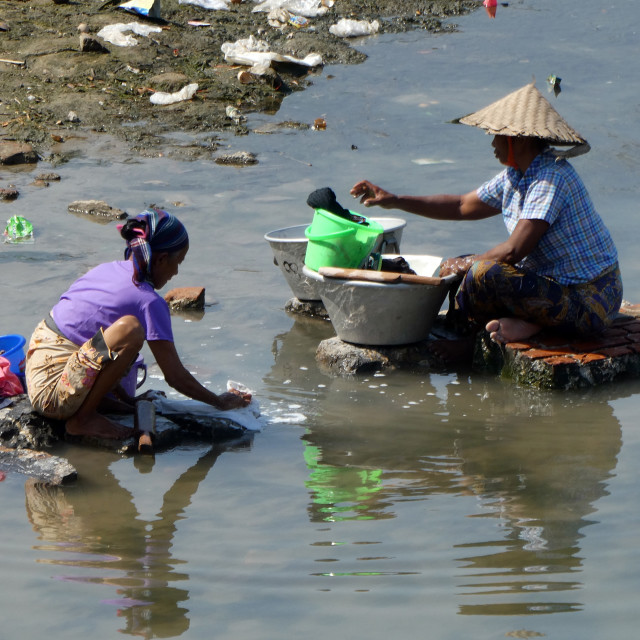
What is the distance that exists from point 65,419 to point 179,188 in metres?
3.79

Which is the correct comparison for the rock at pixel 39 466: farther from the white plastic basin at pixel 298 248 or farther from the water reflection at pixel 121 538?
the white plastic basin at pixel 298 248

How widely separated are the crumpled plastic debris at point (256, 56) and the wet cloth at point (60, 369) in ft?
20.9

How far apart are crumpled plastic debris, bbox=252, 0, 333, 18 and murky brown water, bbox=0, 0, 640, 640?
490cm

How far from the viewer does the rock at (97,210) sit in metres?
7.31

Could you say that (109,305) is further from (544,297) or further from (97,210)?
(97,210)

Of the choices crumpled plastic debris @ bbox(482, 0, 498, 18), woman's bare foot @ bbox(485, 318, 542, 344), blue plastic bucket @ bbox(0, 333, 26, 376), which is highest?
A: crumpled plastic debris @ bbox(482, 0, 498, 18)

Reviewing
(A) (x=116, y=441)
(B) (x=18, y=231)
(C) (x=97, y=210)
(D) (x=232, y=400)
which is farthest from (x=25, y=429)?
(C) (x=97, y=210)

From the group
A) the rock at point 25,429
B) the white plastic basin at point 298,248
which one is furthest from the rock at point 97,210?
the rock at point 25,429

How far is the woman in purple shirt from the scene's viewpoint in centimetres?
408

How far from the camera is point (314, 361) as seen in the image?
5.48m

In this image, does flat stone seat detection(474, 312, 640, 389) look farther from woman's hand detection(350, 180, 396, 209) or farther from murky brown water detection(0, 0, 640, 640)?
woman's hand detection(350, 180, 396, 209)

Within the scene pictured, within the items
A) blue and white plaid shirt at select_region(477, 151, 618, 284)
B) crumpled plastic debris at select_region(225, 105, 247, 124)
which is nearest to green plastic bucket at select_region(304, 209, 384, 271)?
blue and white plaid shirt at select_region(477, 151, 618, 284)

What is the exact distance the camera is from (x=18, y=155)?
326 inches

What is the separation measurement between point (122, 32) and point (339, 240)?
6.56 metres
